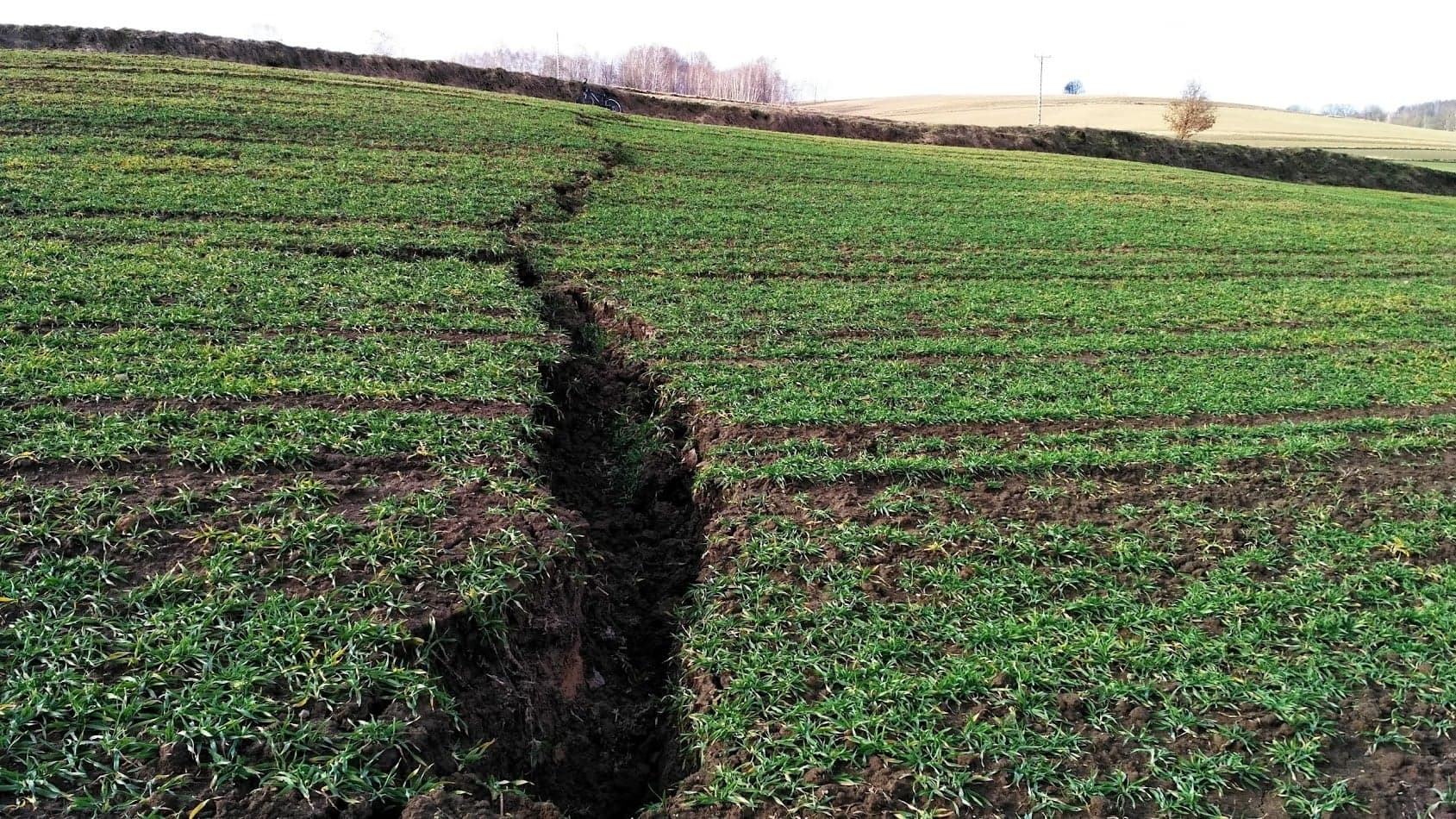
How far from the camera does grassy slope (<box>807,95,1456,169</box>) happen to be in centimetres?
6003

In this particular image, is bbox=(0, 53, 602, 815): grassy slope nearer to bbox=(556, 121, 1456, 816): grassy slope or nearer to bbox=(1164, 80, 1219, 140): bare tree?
bbox=(556, 121, 1456, 816): grassy slope

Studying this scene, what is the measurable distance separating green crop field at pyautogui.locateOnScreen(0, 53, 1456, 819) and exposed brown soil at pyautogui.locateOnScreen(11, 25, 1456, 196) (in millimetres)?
24092

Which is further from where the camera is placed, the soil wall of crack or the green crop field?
the soil wall of crack

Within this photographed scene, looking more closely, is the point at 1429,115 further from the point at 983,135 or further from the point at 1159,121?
the point at 983,135

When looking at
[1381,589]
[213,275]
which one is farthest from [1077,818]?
[213,275]

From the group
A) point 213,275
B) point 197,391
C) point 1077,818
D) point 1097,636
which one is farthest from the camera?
point 213,275

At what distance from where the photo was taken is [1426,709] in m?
3.86

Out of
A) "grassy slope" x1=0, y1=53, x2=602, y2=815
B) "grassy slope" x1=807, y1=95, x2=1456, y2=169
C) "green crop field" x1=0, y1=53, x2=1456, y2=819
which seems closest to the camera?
"grassy slope" x1=0, y1=53, x2=602, y2=815

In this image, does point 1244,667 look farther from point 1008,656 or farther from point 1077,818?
point 1077,818

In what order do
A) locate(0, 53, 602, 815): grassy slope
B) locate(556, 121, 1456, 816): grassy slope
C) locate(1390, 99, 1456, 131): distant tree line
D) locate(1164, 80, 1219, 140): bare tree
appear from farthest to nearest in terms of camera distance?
1. locate(1390, 99, 1456, 131): distant tree line
2. locate(1164, 80, 1219, 140): bare tree
3. locate(556, 121, 1456, 816): grassy slope
4. locate(0, 53, 602, 815): grassy slope

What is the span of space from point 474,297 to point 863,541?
18.1 feet

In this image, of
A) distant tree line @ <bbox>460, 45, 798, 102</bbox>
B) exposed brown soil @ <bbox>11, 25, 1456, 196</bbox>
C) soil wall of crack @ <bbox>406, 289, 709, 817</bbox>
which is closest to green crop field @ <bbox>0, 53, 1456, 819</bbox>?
soil wall of crack @ <bbox>406, 289, 709, 817</bbox>

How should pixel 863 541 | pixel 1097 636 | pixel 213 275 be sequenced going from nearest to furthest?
1. pixel 1097 636
2. pixel 863 541
3. pixel 213 275

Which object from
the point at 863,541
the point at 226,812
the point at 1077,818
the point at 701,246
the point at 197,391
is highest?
the point at 701,246
